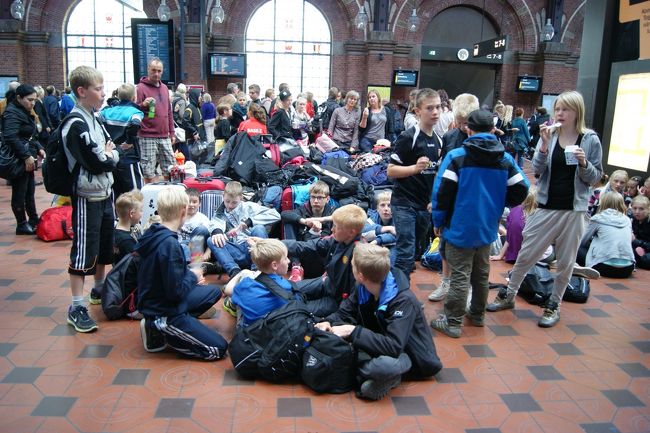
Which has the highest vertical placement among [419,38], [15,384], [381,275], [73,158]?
[419,38]

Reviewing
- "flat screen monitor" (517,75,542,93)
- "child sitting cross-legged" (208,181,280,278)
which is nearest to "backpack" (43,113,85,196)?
"child sitting cross-legged" (208,181,280,278)

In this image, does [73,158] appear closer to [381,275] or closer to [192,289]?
[192,289]

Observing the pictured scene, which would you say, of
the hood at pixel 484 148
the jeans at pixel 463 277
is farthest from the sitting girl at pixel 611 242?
the hood at pixel 484 148

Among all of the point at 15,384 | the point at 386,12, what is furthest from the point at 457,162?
the point at 386,12

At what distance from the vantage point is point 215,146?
9.41m

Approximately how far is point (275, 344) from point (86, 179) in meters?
1.92

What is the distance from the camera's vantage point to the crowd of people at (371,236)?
3.66 meters

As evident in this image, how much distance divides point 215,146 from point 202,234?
4.27m

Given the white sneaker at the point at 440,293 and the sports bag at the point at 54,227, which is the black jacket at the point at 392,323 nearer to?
the white sneaker at the point at 440,293

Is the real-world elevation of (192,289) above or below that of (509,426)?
above

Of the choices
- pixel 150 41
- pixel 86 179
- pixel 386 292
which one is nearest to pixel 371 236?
pixel 386 292

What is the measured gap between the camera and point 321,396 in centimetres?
346

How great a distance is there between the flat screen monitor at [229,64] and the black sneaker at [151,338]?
45.8 ft

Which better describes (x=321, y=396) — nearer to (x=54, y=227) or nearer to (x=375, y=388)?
(x=375, y=388)
